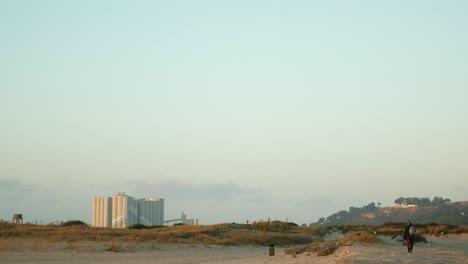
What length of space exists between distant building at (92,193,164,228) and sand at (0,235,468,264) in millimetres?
38269

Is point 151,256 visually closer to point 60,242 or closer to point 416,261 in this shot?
point 60,242

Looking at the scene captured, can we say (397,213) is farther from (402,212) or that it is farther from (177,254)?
(177,254)

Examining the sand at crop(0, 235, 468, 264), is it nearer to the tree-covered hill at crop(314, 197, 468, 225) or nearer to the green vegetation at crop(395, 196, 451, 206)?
the tree-covered hill at crop(314, 197, 468, 225)

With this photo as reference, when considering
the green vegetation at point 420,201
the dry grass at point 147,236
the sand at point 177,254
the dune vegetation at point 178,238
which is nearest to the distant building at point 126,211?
the dune vegetation at point 178,238

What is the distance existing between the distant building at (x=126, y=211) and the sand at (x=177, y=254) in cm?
3827

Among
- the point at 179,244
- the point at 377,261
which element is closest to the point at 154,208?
the point at 179,244

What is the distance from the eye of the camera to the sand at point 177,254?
26547 mm

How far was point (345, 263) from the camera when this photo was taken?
23406 mm

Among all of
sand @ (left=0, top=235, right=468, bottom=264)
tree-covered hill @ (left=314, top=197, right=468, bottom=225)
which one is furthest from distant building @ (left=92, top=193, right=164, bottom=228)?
tree-covered hill @ (left=314, top=197, right=468, bottom=225)

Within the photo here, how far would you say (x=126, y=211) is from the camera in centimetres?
7562

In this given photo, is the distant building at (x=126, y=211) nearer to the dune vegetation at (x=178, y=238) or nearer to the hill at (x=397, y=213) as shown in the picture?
the dune vegetation at (x=178, y=238)

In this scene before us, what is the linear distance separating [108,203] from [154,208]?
528cm

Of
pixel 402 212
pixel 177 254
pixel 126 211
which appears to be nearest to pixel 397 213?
pixel 402 212

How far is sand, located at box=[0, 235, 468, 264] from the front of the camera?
26547 millimetres
